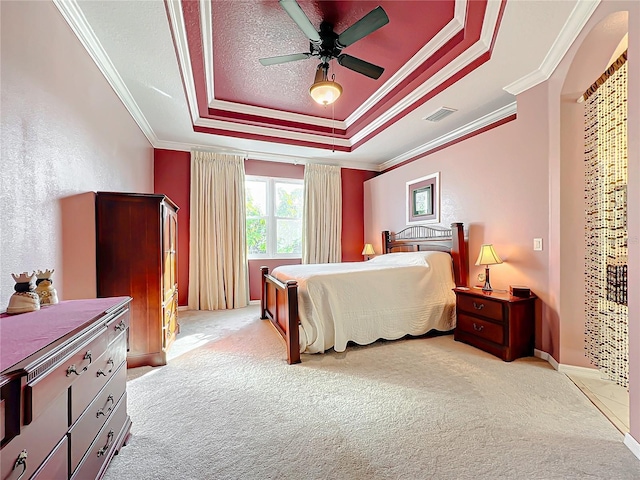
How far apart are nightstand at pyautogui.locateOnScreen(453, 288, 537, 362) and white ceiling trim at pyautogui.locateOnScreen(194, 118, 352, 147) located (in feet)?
10.9

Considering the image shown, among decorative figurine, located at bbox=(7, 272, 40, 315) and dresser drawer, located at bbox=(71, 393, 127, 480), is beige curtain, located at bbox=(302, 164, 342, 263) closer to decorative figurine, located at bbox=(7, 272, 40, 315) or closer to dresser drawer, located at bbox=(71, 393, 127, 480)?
dresser drawer, located at bbox=(71, 393, 127, 480)

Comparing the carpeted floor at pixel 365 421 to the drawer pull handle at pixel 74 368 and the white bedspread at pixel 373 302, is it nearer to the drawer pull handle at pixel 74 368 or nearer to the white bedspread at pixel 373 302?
the white bedspread at pixel 373 302

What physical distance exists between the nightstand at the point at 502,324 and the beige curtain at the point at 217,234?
3.61 meters

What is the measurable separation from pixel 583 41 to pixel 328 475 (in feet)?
11.0

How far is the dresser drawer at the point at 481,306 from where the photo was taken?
2791 mm

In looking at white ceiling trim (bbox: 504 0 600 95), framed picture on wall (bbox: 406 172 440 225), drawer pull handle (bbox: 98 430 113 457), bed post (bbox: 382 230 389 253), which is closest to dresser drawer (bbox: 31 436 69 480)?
drawer pull handle (bbox: 98 430 113 457)

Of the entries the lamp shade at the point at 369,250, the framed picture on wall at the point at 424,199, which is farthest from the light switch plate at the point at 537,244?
the lamp shade at the point at 369,250

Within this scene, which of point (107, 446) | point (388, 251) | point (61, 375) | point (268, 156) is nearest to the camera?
point (61, 375)

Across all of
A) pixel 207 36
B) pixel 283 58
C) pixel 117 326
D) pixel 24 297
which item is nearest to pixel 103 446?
pixel 117 326

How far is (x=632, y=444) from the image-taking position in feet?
5.08

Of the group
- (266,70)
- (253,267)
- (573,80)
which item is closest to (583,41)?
(573,80)

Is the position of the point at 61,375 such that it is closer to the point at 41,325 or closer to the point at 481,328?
the point at 41,325

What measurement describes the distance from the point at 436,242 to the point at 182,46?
3.70 metres

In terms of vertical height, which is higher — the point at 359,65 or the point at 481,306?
the point at 359,65
